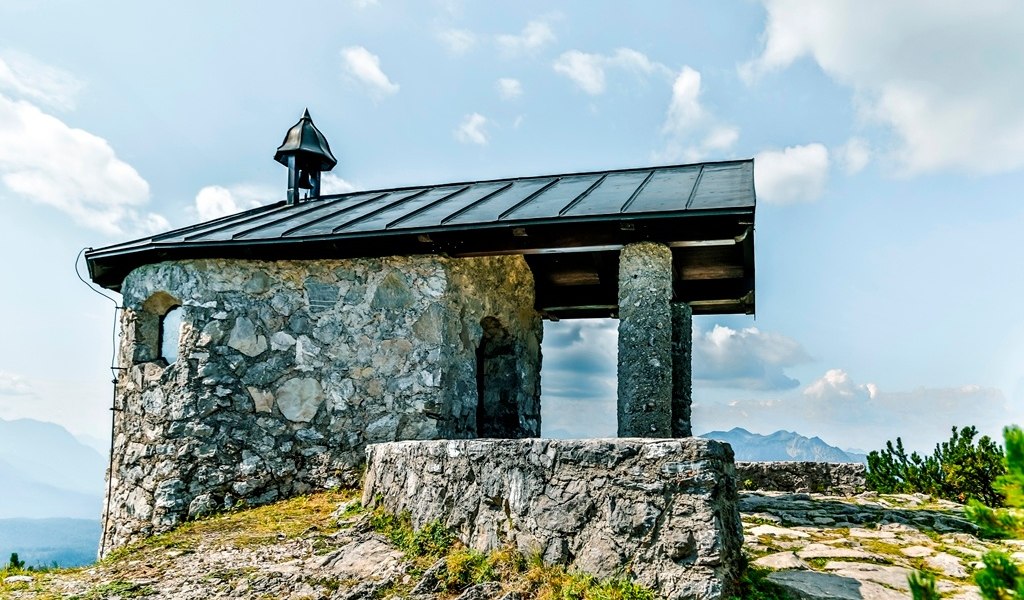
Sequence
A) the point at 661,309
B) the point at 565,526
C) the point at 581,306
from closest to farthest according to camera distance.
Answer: the point at 565,526 < the point at 661,309 < the point at 581,306

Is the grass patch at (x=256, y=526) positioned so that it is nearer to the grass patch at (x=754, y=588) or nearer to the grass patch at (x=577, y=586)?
the grass patch at (x=577, y=586)

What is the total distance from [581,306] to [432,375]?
3581 millimetres

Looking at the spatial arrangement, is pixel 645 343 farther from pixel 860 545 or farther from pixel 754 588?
pixel 754 588

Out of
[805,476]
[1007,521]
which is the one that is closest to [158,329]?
[805,476]

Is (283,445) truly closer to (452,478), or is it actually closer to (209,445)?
Answer: (209,445)

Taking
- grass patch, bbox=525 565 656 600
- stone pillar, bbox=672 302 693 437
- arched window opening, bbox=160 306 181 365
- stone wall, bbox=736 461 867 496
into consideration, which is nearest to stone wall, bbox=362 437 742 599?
grass patch, bbox=525 565 656 600

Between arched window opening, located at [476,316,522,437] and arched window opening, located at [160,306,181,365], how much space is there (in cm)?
383

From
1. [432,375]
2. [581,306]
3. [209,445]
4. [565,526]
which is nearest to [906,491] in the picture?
[581,306]

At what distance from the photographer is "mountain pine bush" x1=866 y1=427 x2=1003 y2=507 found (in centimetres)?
972

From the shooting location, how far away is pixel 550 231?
856 centimetres

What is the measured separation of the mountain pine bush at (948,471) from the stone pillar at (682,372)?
10.1ft

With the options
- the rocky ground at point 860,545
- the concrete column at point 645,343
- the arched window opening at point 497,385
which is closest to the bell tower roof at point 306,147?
the arched window opening at point 497,385

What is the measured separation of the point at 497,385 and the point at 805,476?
4490 millimetres

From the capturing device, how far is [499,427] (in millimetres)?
10602
